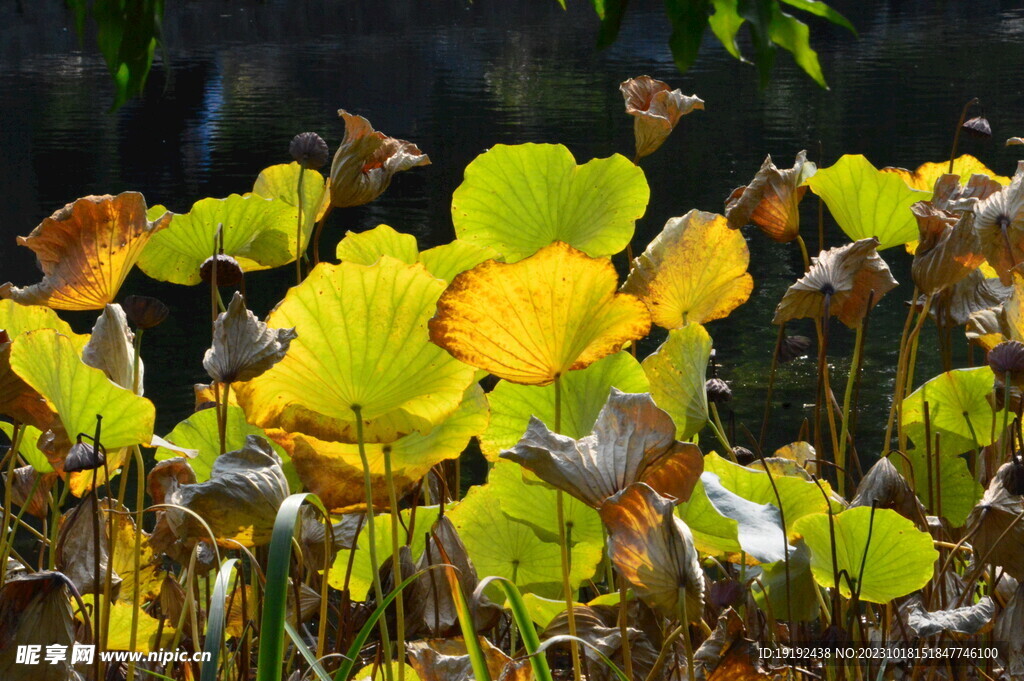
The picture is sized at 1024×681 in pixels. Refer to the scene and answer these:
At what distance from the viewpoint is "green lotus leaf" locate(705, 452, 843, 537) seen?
31.0 inches

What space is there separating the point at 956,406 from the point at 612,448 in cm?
59

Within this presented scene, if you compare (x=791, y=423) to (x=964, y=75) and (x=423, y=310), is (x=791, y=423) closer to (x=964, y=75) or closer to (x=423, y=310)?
(x=423, y=310)

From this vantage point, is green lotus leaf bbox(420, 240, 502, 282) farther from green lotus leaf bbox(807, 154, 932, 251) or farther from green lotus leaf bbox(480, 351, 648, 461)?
green lotus leaf bbox(807, 154, 932, 251)

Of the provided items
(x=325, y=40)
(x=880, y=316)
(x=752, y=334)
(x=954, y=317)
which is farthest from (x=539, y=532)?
(x=325, y=40)

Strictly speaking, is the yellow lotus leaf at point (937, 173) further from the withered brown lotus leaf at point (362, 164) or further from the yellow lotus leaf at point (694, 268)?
the withered brown lotus leaf at point (362, 164)

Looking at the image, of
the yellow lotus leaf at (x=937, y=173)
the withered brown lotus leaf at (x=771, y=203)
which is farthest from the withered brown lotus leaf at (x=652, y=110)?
the yellow lotus leaf at (x=937, y=173)

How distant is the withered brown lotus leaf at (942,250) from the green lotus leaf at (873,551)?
0.24 meters

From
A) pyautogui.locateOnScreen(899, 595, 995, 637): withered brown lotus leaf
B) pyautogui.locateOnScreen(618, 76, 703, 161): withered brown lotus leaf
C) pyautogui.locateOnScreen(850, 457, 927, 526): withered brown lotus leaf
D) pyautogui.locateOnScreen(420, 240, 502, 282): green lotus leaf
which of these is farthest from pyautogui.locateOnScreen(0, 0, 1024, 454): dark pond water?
pyautogui.locateOnScreen(899, 595, 995, 637): withered brown lotus leaf

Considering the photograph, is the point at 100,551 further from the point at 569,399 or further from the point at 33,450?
the point at 569,399

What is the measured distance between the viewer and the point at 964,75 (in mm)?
10289

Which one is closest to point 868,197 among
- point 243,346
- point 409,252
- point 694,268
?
point 694,268

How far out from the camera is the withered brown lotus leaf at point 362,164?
36.9 inches

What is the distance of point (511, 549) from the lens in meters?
0.85

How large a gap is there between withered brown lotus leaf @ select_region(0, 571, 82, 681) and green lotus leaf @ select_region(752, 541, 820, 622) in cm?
43
